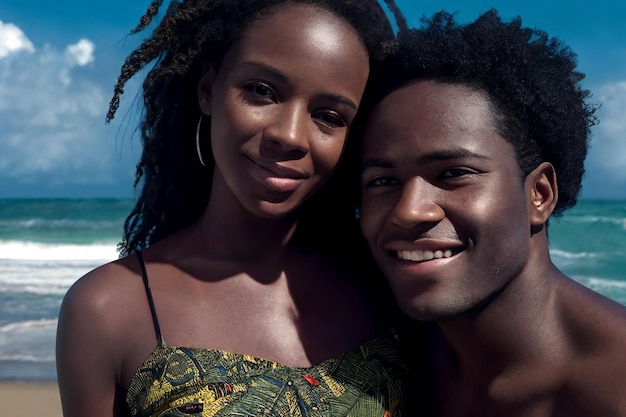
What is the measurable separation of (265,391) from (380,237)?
64cm

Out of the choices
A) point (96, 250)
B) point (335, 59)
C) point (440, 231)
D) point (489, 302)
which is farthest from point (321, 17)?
point (96, 250)

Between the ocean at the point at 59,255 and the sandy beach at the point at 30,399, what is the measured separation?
0.19 m

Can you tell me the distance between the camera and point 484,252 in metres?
2.41

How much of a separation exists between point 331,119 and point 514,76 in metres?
0.63

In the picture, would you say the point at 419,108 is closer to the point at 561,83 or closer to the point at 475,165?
the point at 475,165

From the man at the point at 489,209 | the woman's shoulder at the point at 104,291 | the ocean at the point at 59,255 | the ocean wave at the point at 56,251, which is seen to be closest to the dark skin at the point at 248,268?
the woman's shoulder at the point at 104,291

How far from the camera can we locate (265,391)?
2.46 m

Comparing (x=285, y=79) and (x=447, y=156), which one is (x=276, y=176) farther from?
(x=447, y=156)

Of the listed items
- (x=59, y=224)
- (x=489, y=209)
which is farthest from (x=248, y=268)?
(x=59, y=224)

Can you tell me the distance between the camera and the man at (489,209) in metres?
2.39

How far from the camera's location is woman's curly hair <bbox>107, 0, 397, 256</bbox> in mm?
2654

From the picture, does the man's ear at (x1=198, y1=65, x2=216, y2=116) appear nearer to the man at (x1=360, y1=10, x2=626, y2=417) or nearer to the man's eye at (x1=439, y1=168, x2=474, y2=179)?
the man at (x1=360, y1=10, x2=626, y2=417)

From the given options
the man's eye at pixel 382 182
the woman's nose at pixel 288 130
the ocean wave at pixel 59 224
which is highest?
the ocean wave at pixel 59 224

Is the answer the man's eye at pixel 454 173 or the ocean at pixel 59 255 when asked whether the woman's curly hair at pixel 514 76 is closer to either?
the man's eye at pixel 454 173
